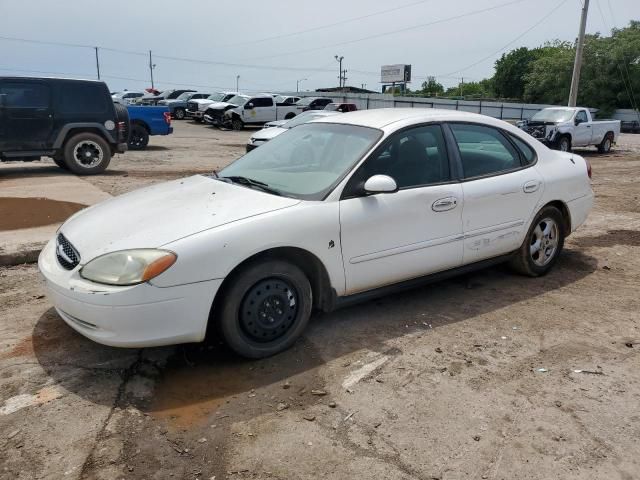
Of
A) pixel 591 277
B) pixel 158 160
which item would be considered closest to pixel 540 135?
pixel 158 160

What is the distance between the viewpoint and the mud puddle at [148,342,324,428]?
10.2 feet

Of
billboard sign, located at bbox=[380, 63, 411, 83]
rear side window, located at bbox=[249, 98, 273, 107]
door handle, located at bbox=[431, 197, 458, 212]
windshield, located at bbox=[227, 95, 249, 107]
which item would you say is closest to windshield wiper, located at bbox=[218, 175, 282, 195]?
door handle, located at bbox=[431, 197, 458, 212]

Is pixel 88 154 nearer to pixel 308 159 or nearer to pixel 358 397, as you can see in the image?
pixel 308 159

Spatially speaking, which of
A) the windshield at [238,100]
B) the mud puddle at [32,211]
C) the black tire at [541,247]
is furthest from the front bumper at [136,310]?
the windshield at [238,100]

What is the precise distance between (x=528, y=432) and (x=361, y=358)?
3.77 feet

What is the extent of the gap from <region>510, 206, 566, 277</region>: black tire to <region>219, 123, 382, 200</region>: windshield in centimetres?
195

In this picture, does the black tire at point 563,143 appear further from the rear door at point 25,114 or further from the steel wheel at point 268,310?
the steel wheel at point 268,310

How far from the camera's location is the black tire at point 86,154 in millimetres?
11289

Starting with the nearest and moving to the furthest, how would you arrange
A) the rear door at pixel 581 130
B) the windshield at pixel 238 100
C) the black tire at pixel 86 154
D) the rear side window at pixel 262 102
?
1. the black tire at pixel 86 154
2. the rear door at pixel 581 130
3. the rear side window at pixel 262 102
4. the windshield at pixel 238 100

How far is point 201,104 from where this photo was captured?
3344cm

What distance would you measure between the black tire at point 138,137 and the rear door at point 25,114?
6.60m

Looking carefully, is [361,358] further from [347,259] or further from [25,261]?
[25,261]

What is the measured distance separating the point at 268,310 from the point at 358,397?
801 millimetres

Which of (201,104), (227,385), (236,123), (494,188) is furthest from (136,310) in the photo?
(201,104)
